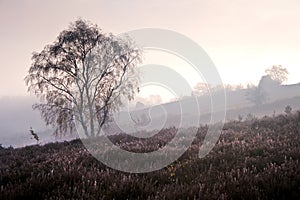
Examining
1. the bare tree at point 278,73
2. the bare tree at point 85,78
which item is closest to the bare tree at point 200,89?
the bare tree at point 278,73

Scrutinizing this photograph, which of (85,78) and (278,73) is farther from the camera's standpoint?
(278,73)

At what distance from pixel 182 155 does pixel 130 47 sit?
2129 centimetres

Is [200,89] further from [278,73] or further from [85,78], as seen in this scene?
[85,78]

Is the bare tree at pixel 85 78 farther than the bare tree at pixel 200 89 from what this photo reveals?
No

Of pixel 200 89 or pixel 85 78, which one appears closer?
pixel 85 78

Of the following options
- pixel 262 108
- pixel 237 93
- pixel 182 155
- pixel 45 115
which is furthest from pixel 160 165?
pixel 237 93

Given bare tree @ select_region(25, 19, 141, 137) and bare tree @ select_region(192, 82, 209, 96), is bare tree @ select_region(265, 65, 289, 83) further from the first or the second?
bare tree @ select_region(25, 19, 141, 137)

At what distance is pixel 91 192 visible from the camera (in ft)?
18.2

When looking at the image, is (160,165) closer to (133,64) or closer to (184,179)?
(184,179)

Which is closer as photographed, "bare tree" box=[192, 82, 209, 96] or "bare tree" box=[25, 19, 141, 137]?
"bare tree" box=[25, 19, 141, 137]

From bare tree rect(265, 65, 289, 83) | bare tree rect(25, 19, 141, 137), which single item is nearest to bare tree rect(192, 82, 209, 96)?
bare tree rect(265, 65, 289, 83)

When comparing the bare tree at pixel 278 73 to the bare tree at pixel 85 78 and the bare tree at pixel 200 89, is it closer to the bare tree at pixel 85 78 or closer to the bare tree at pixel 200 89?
the bare tree at pixel 200 89

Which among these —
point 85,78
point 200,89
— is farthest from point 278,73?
point 85,78

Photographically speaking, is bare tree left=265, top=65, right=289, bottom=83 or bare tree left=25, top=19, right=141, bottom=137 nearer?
bare tree left=25, top=19, right=141, bottom=137
